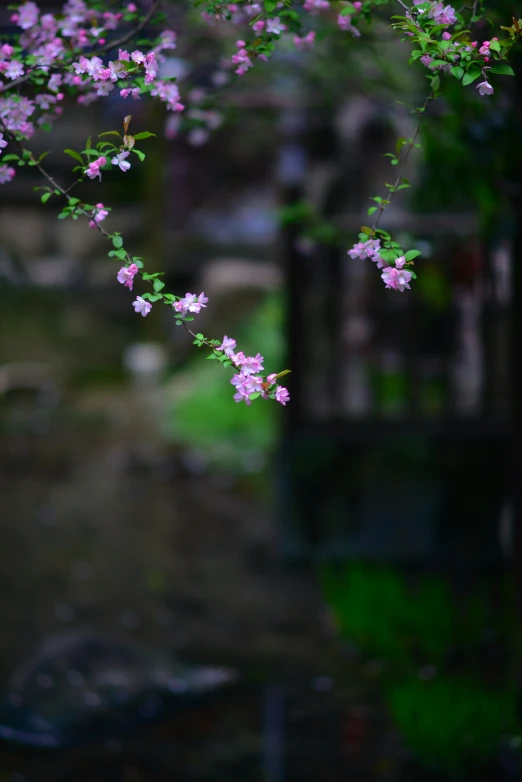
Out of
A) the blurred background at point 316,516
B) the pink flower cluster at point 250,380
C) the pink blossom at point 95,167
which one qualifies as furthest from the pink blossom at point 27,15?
the pink flower cluster at point 250,380

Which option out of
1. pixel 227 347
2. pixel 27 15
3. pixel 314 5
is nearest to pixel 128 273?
pixel 227 347

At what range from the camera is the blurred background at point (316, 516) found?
306 centimetres

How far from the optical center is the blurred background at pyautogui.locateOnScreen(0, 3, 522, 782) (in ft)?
10.1

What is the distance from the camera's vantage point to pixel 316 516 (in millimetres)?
4734

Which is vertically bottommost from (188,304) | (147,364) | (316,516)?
(147,364)

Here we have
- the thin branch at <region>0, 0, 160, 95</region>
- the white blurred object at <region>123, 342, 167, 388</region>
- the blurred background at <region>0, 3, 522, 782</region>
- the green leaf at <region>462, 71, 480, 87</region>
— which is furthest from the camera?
the white blurred object at <region>123, 342, 167, 388</region>

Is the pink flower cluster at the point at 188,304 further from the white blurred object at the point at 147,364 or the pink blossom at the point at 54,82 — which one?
the white blurred object at the point at 147,364

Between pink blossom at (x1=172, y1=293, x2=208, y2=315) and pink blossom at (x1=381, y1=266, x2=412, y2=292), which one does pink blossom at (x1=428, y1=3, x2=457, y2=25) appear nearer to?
pink blossom at (x1=381, y1=266, x2=412, y2=292)

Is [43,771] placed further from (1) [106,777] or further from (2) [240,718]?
(2) [240,718]

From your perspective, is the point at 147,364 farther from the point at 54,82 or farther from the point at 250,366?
the point at 250,366

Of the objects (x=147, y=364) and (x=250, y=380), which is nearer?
(x=250, y=380)

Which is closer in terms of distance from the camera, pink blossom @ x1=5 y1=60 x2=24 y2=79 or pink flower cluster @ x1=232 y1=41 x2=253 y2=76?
pink blossom @ x1=5 y1=60 x2=24 y2=79

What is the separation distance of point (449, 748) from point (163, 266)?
24.4 ft

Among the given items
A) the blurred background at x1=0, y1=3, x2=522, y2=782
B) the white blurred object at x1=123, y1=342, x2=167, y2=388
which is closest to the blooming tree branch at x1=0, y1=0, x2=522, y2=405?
the blurred background at x1=0, y1=3, x2=522, y2=782
